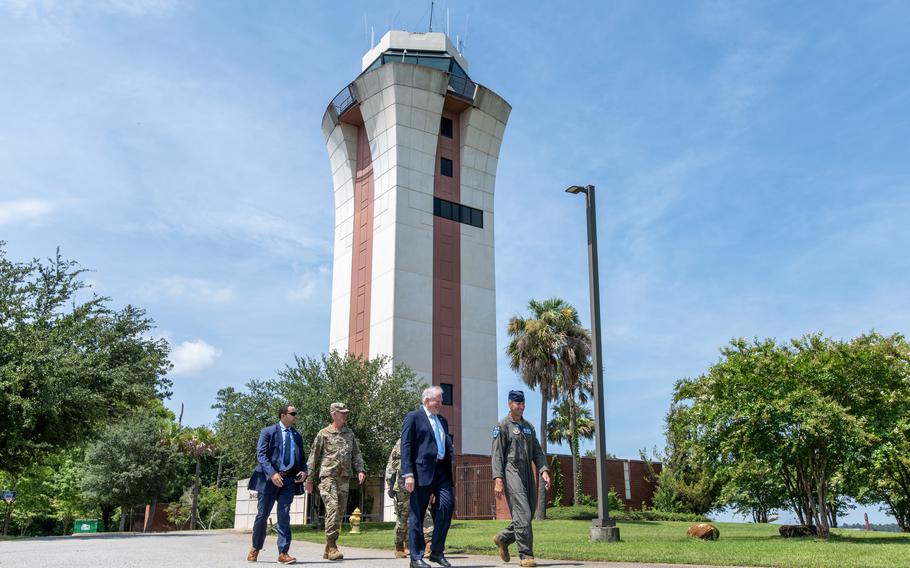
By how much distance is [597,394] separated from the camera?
14062mm

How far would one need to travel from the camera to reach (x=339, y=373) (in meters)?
28.0

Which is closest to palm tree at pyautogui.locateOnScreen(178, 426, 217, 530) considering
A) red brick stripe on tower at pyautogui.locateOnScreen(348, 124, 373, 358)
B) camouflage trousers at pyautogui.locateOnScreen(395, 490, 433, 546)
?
red brick stripe on tower at pyautogui.locateOnScreen(348, 124, 373, 358)

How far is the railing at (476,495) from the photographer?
32.4 metres

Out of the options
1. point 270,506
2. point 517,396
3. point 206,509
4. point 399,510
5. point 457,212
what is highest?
point 457,212

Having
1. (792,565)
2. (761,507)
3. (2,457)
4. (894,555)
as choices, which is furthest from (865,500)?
(2,457)

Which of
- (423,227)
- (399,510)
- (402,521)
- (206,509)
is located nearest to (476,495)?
(423,227)

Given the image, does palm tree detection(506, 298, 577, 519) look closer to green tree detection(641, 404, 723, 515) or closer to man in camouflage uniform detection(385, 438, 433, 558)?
green tree detection(641, 404, 723, 515)

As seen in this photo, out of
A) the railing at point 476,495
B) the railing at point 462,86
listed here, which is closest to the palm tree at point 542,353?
the railing at point 476,495

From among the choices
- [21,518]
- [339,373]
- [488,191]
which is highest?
[488,191]

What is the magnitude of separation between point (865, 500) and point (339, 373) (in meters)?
22.4

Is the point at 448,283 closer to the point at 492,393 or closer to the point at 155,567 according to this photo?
the point at 492,393

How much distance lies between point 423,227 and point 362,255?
4336 mm

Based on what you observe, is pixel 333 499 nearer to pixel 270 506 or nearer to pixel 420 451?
pixel 270 506

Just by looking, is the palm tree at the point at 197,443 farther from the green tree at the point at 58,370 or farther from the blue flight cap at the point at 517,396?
the blue flight cap at the point at 517,396
